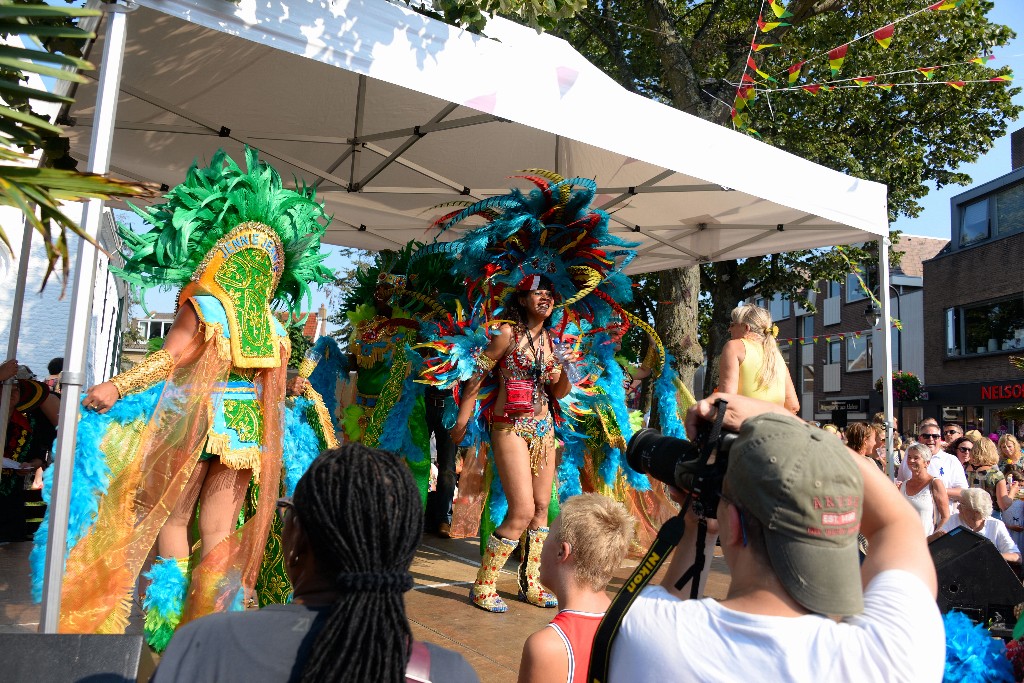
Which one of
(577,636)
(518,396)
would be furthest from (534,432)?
(577,636)

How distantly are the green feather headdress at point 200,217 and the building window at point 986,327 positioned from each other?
23.3m

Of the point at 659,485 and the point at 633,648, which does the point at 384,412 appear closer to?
the point at 659,485

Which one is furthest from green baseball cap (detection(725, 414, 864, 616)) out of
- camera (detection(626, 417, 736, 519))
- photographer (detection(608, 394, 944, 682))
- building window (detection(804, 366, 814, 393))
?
building window (detection(804, 366, 814, 393))

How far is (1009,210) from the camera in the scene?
Result: 73.8ft

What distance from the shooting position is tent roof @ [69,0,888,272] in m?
3.36

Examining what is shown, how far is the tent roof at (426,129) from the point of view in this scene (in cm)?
336

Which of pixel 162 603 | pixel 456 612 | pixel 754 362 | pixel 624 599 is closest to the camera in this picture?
pixel 624 599

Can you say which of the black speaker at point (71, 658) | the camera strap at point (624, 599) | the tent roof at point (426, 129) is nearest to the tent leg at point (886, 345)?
the tent roof at point (426, 129)

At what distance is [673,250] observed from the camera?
7.40 metres

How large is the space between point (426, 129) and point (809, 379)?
34.4m

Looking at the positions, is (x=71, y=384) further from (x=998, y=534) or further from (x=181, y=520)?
(x=998, y=534)

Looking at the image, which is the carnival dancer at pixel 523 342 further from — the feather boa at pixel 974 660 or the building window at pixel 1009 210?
the building window at pixel 1009 210

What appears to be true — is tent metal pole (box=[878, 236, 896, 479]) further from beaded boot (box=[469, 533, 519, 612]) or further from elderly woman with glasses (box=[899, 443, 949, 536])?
beaded boot (box=[469, 533, 519, 612])

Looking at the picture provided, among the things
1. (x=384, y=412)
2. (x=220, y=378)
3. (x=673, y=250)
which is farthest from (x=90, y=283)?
(x=673, y=250)
